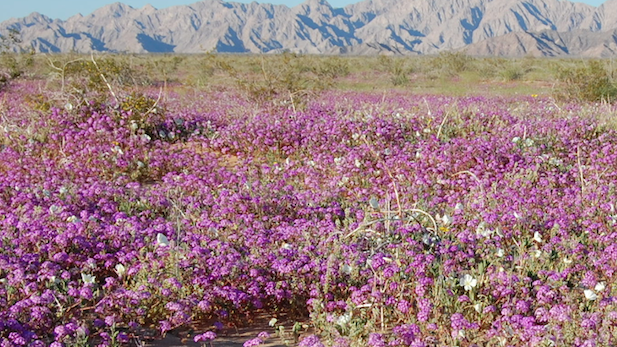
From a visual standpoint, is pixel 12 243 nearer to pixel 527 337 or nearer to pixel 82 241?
pixel 82 241

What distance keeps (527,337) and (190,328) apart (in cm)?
207

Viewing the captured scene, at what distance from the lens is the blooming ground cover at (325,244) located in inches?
138

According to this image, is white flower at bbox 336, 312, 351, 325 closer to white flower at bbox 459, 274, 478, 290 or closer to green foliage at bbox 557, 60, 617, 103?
white flower at bbox 459, 274, 478, 290

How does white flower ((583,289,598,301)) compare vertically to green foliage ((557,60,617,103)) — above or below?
above

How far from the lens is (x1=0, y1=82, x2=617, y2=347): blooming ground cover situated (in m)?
3.51

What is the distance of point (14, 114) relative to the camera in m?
10.3

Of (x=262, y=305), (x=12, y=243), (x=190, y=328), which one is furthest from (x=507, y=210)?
(x=12, y=243)

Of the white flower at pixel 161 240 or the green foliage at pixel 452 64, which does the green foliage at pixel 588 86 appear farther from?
the green foliage at pixel 452 64

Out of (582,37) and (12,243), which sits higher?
(12,243)

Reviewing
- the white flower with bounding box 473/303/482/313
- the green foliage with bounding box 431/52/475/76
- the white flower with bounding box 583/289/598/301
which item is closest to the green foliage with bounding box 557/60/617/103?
the white flower with bounding box 583/289/598/301

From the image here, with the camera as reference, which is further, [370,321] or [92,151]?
[92,151]

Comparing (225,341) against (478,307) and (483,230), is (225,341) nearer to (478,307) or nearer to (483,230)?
(478,307)

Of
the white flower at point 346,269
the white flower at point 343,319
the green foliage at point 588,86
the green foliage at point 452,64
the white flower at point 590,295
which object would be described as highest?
the white flower at point 590,295


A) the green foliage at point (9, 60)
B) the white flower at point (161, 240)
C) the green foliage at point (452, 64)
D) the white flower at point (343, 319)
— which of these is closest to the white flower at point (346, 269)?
the white flower at point (343, 319)
